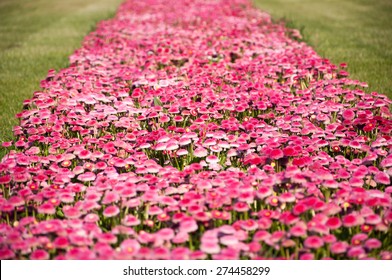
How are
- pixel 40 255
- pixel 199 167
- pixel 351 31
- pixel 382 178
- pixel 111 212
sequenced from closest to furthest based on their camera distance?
pixel 40 255, pixel 111 212, pixel 382 178, pixel 199 167, pixel 351 31

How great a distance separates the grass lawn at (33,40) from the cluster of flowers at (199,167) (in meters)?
0.73

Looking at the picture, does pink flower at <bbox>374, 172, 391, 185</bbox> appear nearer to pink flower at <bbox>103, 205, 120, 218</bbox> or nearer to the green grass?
pink flower at <bbox>103, 205, 120, 218</bbox>

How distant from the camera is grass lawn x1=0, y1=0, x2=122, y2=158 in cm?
564

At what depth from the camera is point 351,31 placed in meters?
8.87

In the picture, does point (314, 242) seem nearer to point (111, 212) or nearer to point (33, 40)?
point (111, 212)

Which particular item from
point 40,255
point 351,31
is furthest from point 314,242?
point 351,31

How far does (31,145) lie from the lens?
3.65 metres

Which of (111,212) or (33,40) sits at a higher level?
(33,40)

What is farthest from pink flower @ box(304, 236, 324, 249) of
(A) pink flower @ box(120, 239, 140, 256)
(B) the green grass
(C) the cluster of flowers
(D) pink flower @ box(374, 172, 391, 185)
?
(B) the green grass

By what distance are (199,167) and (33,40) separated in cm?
754

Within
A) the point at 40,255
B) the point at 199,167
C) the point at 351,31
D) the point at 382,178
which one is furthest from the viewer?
the point at 351,31

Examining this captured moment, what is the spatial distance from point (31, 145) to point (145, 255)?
210 cm
